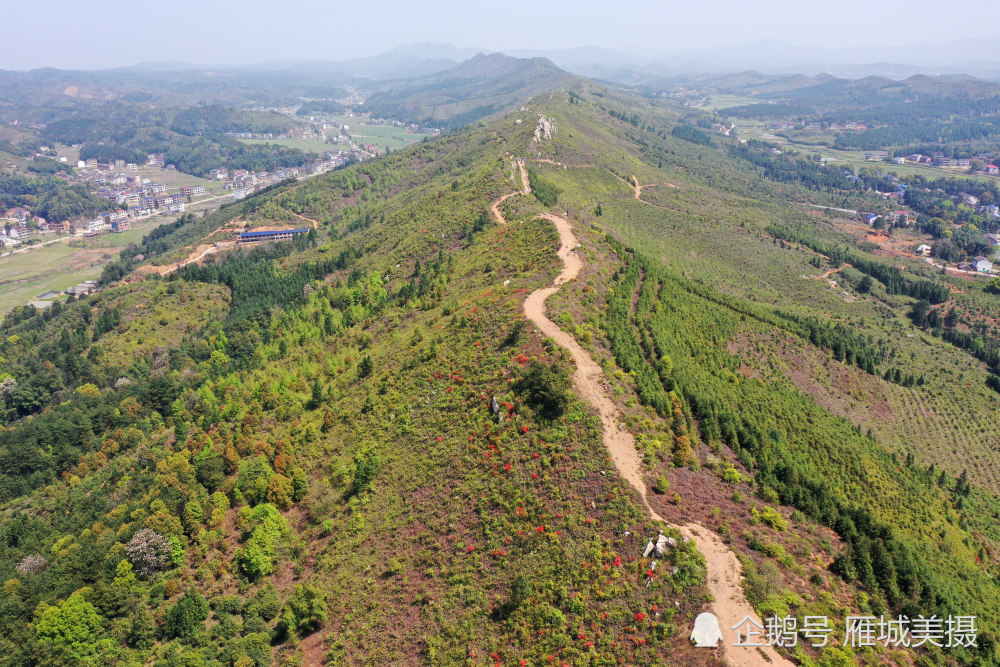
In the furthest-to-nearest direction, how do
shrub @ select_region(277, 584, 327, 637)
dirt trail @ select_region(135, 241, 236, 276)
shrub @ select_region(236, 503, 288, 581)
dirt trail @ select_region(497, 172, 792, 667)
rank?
1. dirt trail @ select_region(135, 241, 236, 276)
2. shrub @ select_region(236, 503, 288, 581)
3. shrub @ select_region(277, 584, 327, 637)
4. dirt trail @ select_region(497, 172, 792, 667)

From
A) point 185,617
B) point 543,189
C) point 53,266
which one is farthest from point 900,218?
point 53,266

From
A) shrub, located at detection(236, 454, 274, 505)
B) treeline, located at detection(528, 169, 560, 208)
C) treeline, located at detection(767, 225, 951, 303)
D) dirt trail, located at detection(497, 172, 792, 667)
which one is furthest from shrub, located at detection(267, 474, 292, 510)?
treeline, located at detection(767, 225, 951, 303)

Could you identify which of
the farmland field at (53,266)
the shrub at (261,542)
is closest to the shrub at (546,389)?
the shrub at (261,542)

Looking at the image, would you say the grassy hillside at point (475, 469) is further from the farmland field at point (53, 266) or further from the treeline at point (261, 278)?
the farmland field at point (53, 266)

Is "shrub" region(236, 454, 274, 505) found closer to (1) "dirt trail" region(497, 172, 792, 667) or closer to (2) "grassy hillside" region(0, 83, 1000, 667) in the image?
(2) "grassy hillside" region(0, 83, 1000, 667)

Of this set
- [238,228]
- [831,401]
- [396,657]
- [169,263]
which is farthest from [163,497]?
[238,228]

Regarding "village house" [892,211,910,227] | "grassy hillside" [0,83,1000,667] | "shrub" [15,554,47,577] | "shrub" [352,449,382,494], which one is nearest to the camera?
"grassy hillside" [0,83,1000,667]

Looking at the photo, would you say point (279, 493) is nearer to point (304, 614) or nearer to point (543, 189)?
point (304, 614)
